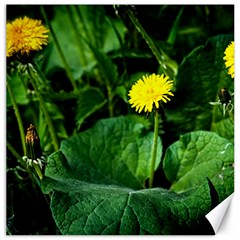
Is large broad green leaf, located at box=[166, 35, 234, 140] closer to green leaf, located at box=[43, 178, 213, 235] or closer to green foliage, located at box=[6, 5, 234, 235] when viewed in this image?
green foliage, located at box=[6, 5, 234, 235]

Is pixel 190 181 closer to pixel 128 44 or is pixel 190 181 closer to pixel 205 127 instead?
pixel 205 127

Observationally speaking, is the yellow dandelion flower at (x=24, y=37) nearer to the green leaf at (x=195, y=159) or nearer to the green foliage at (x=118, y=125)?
the green foliage at (x=118, y=125)

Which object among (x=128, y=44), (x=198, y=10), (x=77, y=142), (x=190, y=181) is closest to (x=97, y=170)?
(x=77, y=142)

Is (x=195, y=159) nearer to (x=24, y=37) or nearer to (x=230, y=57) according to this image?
(x=230, y=57)

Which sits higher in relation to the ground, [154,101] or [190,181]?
[154,101]

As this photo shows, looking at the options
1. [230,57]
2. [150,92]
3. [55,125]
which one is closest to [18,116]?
[55,125]

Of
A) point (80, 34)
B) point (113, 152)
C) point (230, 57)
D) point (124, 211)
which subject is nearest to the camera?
point (124, 211)
